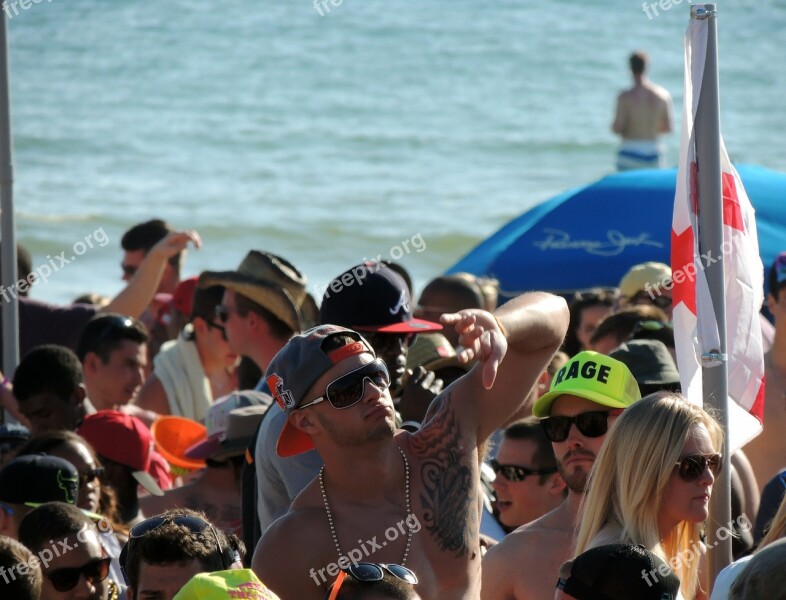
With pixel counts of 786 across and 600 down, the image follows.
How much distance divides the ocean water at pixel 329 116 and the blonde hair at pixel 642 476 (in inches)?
501

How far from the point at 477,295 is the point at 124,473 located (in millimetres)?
2337

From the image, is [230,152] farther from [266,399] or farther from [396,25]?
[266,399]

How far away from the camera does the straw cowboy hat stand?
197 inches

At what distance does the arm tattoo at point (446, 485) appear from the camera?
9.53 feet

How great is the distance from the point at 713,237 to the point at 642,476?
0.64 m

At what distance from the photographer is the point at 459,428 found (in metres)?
2.99

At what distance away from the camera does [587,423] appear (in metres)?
3.55

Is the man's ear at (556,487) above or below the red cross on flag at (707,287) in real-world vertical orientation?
below

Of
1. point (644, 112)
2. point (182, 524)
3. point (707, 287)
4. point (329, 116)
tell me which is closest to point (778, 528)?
point (707, 287)

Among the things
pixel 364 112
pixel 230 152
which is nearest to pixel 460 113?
pixel 364 112

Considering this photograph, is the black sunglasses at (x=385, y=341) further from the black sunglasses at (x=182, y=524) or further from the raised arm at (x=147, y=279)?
the raised arm at (x=147, y=279)

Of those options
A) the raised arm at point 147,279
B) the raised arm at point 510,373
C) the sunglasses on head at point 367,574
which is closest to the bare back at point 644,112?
the raised arm at point 147,279

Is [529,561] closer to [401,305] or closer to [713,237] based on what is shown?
[401,305]

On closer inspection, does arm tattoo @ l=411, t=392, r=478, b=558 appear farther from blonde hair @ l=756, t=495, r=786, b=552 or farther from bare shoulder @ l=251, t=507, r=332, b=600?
blonde hair @ l=756, t=495, r=786, b=552
